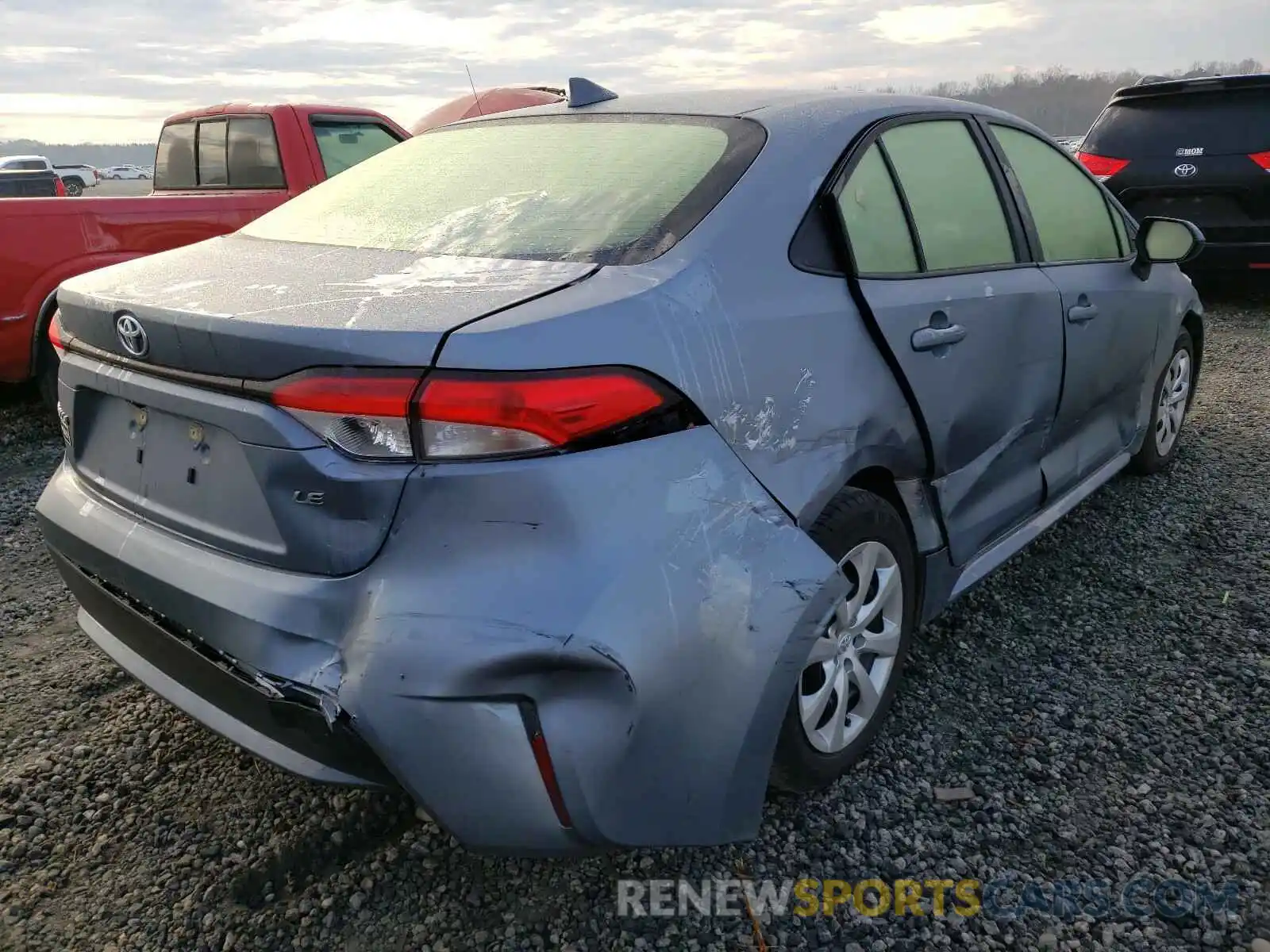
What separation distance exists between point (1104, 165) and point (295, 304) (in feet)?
24.3

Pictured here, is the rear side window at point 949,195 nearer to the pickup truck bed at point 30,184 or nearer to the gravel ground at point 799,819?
the gravel ground at point 799,819

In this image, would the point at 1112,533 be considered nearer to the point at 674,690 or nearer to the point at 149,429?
the point at 674,690

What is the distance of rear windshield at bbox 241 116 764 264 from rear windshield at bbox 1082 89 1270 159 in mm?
6355

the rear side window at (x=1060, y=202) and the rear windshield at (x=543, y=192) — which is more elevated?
the rear windshield at (x=543, y=192)

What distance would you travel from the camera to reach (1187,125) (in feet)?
23.4

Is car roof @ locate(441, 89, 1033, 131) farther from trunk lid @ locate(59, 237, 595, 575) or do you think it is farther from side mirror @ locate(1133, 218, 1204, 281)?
side mirror @ locate(1133, 218, 1204, 281)

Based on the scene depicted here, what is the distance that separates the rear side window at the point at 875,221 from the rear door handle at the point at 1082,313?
0.93 m

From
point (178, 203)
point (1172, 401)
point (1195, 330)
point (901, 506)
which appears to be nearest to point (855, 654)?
point (901, 506)

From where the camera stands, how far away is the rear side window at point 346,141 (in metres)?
6.14

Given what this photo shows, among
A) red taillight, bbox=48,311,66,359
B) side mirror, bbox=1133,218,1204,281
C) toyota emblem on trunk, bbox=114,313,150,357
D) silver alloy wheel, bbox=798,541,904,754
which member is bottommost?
silver alloy wheel, bbox=798,541,904,754

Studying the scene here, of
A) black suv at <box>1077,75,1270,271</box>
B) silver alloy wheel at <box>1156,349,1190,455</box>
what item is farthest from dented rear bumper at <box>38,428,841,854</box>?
black suv at <box>1077,75,1270,271</box>

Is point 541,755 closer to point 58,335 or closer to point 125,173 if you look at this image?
point 58,335

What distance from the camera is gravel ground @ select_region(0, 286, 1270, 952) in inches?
76.3

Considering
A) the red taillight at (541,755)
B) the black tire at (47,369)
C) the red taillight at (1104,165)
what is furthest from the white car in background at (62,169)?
the red taillight at (541,755)
